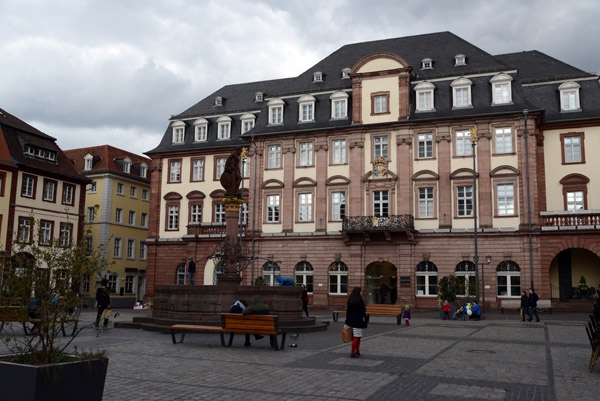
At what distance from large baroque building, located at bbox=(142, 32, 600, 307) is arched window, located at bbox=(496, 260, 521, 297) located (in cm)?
7

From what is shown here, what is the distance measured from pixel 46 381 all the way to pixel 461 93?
38643 mm

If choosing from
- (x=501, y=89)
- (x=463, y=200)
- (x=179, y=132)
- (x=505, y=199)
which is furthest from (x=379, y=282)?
(x=179, y=132)

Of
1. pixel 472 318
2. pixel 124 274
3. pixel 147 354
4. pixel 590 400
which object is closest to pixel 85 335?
pixel 147 354

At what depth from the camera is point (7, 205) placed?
43125 millimetres

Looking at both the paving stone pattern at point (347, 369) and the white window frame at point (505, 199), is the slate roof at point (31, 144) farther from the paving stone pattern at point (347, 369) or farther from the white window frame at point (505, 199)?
the white window frame at point (505, 199)

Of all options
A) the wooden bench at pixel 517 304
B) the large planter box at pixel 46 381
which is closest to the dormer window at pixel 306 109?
the wooden bench at pixel 517 304

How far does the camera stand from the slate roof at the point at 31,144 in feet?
147

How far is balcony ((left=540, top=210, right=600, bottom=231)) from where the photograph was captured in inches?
1426

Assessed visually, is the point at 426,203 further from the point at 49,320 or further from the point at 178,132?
the point at 49,320

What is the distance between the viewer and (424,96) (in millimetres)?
41844

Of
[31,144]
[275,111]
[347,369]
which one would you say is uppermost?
[275,111]

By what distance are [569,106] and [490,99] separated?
17.4ft

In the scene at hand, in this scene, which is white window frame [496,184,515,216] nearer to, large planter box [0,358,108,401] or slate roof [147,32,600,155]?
slate roof [147,32,600,155]

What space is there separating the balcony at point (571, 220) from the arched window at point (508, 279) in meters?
3.13
